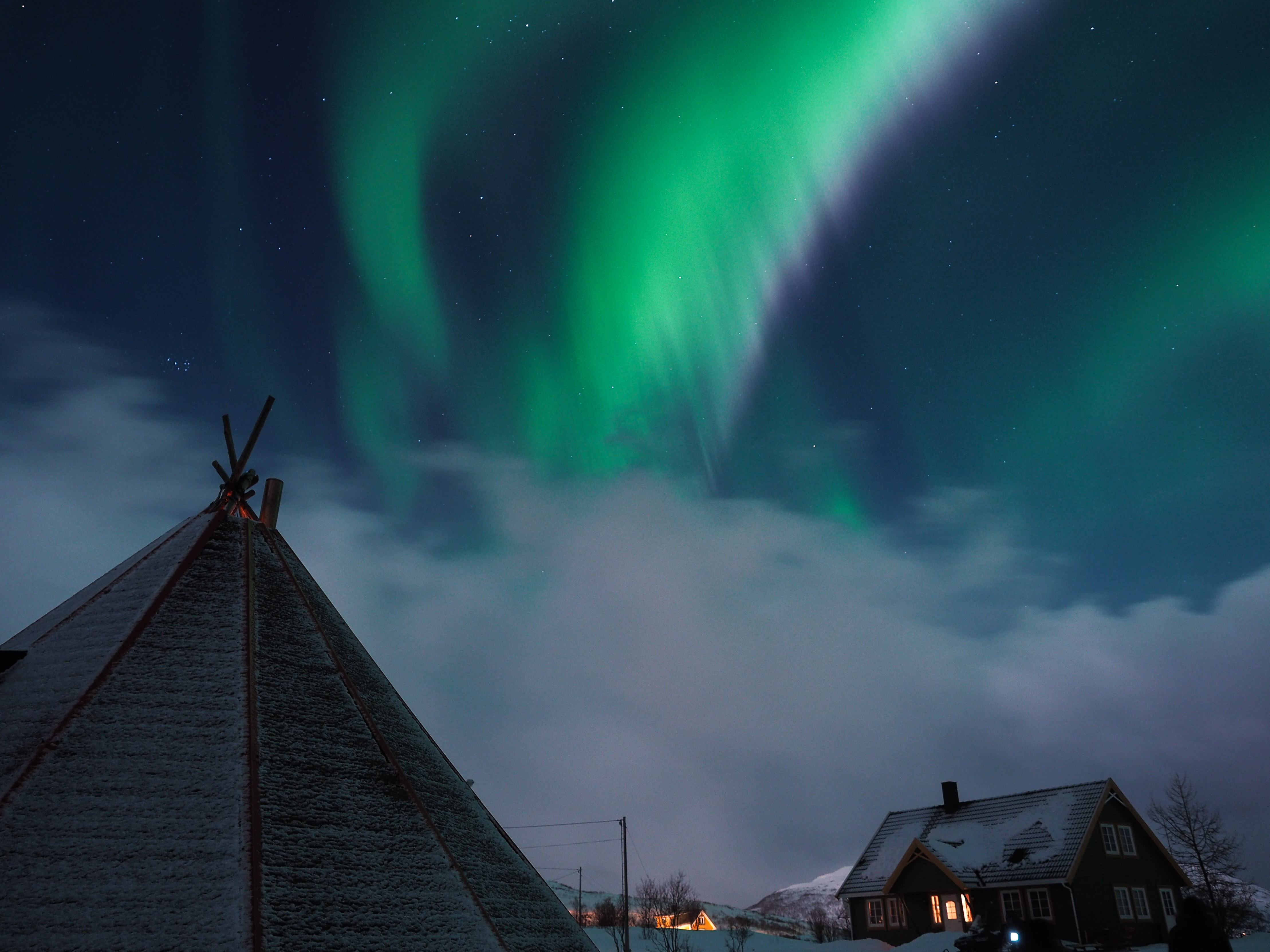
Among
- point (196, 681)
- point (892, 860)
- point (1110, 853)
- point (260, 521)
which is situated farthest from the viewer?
point (892, 860)

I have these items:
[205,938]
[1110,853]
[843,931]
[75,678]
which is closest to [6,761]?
[75,678]

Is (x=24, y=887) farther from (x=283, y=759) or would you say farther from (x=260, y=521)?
(x=260, y=521)

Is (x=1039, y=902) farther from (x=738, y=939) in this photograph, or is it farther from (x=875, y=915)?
(x=738, y=939)

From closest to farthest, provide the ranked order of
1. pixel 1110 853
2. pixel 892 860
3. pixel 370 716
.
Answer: pixel 370 716 < pixel 1110 853 < pixel 892 860

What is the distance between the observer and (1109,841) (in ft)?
109

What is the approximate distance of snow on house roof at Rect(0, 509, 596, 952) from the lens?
9.30 metres

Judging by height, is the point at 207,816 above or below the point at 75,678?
below

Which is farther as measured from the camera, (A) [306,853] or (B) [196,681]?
(B) [196,681]

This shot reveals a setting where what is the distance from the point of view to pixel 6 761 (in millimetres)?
10547

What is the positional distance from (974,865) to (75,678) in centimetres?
3384

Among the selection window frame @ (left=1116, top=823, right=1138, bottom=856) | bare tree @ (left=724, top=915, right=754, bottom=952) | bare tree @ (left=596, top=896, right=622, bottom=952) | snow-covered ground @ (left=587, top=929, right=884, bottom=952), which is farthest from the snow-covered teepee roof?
bare tree @ (left=596, top=896, right=622, bottom=952)

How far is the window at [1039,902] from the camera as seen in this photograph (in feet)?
100

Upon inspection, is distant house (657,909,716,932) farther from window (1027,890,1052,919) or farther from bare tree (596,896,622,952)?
window (1027,890,1052,919)

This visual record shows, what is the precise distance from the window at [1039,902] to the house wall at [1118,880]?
3.37 feet
